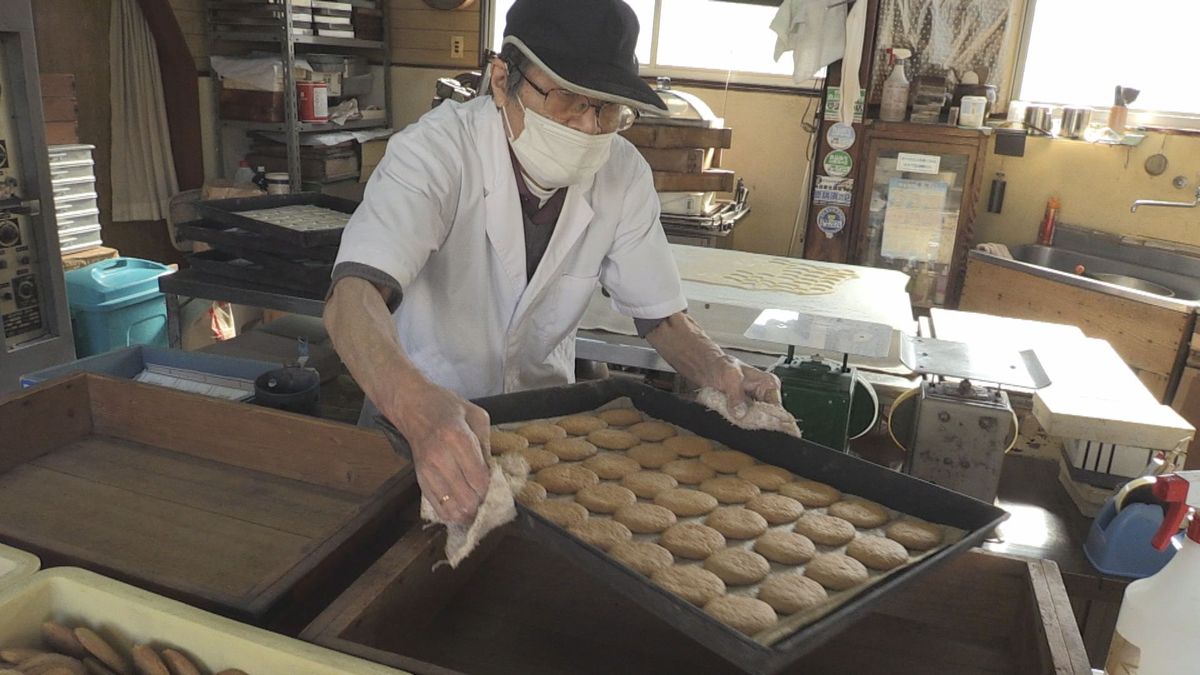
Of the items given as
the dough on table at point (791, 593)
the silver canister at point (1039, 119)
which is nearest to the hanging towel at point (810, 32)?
the silver canister at point (1039, 119)

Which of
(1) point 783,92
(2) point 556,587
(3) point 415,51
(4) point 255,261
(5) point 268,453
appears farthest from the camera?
(3) point 415,51

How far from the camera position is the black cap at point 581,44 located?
1410 millimetres

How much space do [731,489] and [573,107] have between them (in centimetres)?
72

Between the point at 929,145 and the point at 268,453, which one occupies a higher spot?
the point at 929,145

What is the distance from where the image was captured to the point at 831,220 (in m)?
4.28

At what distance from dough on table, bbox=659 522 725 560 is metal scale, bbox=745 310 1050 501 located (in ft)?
1.44

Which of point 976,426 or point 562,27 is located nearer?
point 562,27

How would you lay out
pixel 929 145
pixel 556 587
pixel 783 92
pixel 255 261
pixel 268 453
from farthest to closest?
pixel 783 92, pixel 929 145, pixel 255 261, pixel 268 453, pixel 556 587

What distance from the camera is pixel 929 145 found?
160 inches

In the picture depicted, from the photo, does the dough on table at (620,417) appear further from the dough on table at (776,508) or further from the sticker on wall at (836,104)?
the sticker on wall at (836,104)

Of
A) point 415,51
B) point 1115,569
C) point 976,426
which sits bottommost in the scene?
point 1115,569

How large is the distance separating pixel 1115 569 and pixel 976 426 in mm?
353

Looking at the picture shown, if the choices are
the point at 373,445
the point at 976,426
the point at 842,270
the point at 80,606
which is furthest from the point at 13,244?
the point at 976,426

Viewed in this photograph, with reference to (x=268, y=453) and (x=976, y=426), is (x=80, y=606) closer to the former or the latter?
(x=268, y=453)
